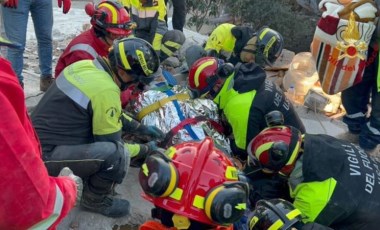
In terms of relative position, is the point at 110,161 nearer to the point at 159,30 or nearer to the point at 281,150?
the point at 281,150

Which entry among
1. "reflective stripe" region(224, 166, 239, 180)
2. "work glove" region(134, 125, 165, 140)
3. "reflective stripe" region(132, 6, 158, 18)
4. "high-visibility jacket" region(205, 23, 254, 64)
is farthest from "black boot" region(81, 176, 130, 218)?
"reflective stripe" region(132, 6, 158, 18)

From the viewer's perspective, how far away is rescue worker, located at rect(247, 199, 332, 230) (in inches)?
106

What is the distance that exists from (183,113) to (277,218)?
175 cm

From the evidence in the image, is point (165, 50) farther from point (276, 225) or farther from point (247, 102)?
point (276, 225)

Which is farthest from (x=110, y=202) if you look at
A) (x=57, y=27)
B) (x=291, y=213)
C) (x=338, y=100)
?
(x=57, y=27)

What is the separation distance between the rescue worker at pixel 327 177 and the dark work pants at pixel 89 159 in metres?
0.89

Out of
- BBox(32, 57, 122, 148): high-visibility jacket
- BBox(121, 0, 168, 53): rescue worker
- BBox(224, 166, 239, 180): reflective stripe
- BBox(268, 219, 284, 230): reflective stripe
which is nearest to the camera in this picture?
BBox(224, 166, 239, 180): reflective stripe

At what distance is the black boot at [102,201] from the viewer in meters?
3.55

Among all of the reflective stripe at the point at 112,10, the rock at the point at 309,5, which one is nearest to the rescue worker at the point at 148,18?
the reflective stripe at the point at 112,10

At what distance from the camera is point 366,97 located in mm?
5434

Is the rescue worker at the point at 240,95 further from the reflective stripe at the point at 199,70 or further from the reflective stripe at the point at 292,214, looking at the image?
the reflective stripe at the point at 292,214

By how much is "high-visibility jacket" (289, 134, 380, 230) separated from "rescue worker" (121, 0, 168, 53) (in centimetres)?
287

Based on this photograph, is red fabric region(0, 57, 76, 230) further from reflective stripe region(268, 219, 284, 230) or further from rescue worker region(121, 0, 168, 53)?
rescue worker region(121, 0, 168, 53)

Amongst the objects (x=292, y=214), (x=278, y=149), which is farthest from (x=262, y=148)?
(x=292, y=214)
